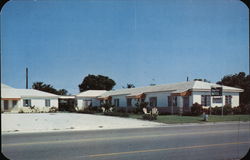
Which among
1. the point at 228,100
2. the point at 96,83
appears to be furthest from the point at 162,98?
the point at 96,83

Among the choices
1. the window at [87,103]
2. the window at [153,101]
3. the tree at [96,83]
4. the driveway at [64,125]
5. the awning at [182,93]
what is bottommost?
the window at [87,103]

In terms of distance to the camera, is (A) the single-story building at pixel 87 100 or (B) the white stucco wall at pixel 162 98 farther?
(A) the single-story building at pixel 87 100

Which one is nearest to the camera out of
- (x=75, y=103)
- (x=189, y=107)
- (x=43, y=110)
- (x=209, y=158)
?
(x=209, y=158)

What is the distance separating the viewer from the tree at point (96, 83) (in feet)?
197

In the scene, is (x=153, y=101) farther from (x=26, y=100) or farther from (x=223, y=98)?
(x=26, y=100)

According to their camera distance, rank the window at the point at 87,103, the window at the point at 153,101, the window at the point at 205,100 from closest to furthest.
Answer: the window at the point at 205,100 < the window at the point at 153,101 < the window at the point at 87,103

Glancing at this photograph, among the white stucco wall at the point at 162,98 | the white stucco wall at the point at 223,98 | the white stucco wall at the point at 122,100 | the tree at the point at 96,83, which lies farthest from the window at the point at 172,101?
the tree at the point at 96,83

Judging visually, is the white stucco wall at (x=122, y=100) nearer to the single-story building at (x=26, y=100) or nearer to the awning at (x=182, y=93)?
the single-story building at (x=26, y=100)

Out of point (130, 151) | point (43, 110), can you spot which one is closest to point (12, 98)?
point (43, 110)

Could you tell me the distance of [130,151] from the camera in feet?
26.9

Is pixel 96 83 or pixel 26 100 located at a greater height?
pixel 96 83

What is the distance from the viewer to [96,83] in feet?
197

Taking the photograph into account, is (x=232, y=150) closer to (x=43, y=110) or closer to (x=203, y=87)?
(x=203, y=87)

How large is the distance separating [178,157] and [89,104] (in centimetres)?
4452
